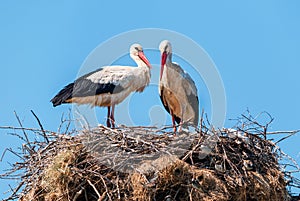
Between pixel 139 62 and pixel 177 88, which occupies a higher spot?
pixel 139 62

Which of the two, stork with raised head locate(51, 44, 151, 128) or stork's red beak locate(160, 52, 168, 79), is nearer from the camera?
stork with raised head locate(51, 44, 151, 128)

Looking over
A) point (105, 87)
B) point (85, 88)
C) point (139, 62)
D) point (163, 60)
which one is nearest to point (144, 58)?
point (139, 62)

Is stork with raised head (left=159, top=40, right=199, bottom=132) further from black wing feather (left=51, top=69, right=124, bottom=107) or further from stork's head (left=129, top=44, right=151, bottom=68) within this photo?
black wing feather (left=51, top=69, right=124, bottom=107)

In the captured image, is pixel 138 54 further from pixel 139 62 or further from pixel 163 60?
pixel 163 60

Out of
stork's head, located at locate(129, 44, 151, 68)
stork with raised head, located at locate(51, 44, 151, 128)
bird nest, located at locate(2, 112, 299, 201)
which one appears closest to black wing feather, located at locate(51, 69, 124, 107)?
stork with raised head, located at locate(51, 44, 151, 128)

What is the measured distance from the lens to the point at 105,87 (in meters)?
9.48

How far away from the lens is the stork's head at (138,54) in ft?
33.0

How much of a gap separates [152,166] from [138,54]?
3580 millimetres

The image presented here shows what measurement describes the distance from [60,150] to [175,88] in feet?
9.95

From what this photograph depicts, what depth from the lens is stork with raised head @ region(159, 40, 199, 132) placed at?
9.74 metres

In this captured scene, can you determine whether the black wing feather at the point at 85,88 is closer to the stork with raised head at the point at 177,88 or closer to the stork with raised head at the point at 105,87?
the stork with raised head at the point at 105,87

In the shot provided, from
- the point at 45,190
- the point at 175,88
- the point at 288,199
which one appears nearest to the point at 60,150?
the point at 45,190

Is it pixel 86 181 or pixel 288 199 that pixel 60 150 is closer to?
pixel 86 181

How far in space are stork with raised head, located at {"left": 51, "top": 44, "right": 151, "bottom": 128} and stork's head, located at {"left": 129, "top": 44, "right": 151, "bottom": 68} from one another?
0.33 m
